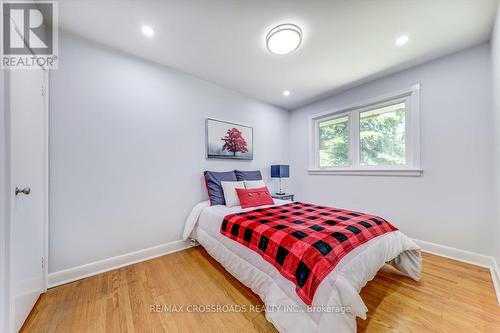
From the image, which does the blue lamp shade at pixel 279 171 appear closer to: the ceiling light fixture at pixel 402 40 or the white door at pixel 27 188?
the ceiling light fixture at pixel 402 40

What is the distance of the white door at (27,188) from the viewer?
1.13 m

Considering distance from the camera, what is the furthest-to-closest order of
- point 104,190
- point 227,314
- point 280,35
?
point 104,190 → point 280,35 → point 227,314

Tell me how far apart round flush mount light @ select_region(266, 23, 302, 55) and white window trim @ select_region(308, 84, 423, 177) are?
1.69 meters

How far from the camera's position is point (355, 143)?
3074 millimetres

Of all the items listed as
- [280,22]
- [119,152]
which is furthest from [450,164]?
[119,152]

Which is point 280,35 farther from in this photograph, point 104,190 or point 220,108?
point 104,190

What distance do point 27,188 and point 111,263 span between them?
115cm

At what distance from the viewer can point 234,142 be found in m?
3.12

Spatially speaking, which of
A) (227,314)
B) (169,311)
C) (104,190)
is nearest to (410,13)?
(227,314)

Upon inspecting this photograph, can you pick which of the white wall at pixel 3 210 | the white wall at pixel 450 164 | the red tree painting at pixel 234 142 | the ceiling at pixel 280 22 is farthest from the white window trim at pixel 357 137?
the white wall at pixel 3 210

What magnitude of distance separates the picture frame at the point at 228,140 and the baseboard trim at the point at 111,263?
134cm

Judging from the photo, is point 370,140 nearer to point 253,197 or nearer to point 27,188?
point 253,197

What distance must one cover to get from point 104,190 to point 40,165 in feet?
1.77

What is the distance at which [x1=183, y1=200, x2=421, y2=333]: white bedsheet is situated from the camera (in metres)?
1.04
